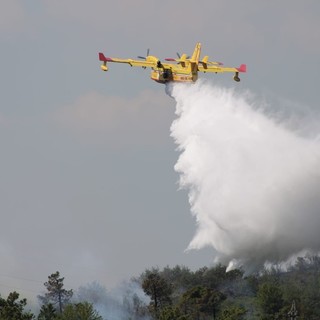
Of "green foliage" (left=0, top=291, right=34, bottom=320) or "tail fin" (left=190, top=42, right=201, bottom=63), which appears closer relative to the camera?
"green foliage" (left=0, top=291, right=34, bottom=320)

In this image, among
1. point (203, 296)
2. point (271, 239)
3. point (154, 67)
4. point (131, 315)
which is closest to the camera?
point (154, 67)

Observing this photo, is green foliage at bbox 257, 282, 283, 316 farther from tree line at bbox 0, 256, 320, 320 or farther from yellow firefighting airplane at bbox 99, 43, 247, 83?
yellow firefighting airplane at bbox 99, 43, 247, 83

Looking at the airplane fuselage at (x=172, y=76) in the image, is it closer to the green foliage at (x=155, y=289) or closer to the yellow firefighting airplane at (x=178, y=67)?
the yellow firefighting airplane at (x=178, y=67)

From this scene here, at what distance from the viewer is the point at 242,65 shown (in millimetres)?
146500

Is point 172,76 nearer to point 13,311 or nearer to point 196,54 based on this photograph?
point 196,54

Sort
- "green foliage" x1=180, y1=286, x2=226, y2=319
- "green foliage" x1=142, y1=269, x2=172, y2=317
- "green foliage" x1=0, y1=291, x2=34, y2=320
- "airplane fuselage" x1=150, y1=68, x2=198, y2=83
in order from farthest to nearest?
"green foliage" x1=180, y1=286, x2=226, y2=319 < "green foliage" x1=142, y1=269, x2=172, y2=317 < "airplane fuselage" x1=150, y1=68, x2=198, y2=83 < "green foliage" x1=0, y1=291, x2=34, y2=320

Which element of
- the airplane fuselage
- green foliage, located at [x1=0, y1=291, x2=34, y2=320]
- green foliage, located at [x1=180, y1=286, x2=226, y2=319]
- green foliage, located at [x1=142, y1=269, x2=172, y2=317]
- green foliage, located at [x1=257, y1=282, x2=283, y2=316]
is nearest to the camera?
green foliage, located at [x1=0, y1=291, x2=34, y2=320]

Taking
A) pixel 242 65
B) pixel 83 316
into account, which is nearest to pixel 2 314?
pixel 83 316

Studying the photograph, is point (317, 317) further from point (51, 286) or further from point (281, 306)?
point (51, 286)

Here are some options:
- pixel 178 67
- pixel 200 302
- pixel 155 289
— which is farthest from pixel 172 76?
pixel 200 302

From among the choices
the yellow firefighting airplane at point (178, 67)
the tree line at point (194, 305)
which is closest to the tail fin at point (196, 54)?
the yellow firefighting airplane at point (178, 67)

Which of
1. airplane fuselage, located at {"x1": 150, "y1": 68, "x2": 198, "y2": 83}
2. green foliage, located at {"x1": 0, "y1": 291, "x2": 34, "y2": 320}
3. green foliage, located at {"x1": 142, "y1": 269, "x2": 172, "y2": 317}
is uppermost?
airplane fuselage, located at {"x1": 150, "y1": 68, "x2": 198, "y2": 83}

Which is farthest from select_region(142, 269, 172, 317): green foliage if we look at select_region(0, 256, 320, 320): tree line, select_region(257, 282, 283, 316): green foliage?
select_region(257, 282, 283, 316): green foliage

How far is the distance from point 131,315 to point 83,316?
2594 inches
